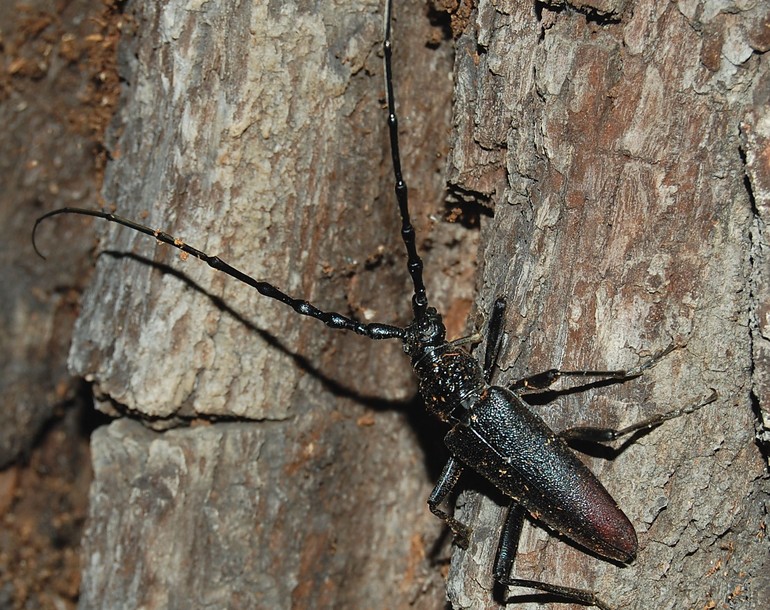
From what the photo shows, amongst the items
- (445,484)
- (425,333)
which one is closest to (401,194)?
(425,333)

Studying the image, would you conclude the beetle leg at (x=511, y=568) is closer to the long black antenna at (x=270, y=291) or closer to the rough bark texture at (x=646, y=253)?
the rough bark texture at (x=646, y=253)

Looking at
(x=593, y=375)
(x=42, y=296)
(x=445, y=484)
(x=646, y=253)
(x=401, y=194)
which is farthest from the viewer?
(x=42, y=296)

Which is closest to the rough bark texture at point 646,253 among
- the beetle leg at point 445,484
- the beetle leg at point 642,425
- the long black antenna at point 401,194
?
the beetle leg at point 642,425

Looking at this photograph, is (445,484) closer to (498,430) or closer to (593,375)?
(498,430)

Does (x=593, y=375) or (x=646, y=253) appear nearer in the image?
(x=646, y=253)

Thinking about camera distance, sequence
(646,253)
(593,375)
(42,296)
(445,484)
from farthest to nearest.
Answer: (42,296)
(445,484)
(593,375)
(646,253)

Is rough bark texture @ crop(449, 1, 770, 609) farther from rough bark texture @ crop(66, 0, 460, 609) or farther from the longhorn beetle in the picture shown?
rough bark texture @ crop(66, 0, 460, 609)
